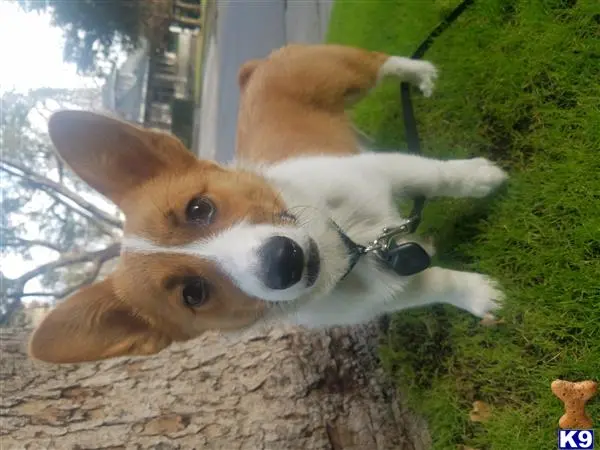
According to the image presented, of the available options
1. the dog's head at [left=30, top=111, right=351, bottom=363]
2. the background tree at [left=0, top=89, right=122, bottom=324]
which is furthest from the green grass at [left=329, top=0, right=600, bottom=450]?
the background tree at [left=0, top=89, right=122, bottom=324]

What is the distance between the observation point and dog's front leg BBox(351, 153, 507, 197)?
2473mm

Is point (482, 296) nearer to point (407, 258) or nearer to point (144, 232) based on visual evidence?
point (407, 258)

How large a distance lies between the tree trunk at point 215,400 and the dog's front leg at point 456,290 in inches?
21.8

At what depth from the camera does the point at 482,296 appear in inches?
94.8

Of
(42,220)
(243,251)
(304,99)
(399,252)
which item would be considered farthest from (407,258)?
(42,220)

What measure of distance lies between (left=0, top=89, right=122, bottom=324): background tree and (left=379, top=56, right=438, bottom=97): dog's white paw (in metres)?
1.85

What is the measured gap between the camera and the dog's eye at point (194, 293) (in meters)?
1.97

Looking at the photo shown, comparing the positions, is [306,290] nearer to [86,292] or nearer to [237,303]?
[237,303]

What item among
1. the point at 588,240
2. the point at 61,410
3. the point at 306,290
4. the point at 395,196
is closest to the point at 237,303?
the point at 306,290

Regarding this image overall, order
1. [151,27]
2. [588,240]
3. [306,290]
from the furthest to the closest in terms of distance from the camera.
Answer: [151,27], [588,240], [306,290]

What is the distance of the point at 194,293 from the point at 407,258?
2.72ft

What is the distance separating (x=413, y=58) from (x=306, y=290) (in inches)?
73.2

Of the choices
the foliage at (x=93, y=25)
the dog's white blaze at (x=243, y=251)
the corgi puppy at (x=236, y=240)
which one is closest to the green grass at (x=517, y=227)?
the corgi puppy at (x=236, y=240)

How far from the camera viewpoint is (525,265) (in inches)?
93.4
